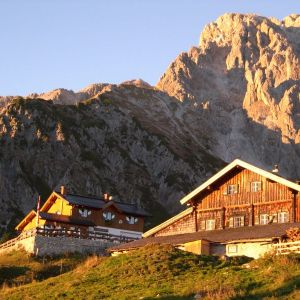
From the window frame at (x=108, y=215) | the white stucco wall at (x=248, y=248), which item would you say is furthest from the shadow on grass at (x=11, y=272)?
the window frame at (x=108, y=215)

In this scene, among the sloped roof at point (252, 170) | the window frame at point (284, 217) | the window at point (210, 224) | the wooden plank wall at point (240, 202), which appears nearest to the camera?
the sloped roof at point (252, 170)

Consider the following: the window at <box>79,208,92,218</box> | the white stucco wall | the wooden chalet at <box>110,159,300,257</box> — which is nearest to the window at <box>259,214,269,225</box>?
the wooden chalet at <box>110,159,300,257</box>

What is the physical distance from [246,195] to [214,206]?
125 inches

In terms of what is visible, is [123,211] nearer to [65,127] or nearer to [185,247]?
[185,247]

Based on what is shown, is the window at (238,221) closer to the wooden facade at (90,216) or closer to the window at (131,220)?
the wooden facade at (90,216)

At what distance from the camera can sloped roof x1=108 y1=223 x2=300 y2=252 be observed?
47.1 m

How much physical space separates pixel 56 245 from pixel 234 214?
71.4 feet

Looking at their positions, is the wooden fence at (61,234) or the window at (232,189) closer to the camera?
the window at (232,189)

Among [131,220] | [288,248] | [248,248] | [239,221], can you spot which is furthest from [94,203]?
[288,248]

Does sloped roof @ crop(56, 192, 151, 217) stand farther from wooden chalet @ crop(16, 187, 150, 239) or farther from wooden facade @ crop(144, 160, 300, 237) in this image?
wooden facade @ crop(144, 160, 300, 237)

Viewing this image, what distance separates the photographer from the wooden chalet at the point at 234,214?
49.0 m

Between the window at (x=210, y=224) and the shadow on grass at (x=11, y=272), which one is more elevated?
the window at (x=210, y=224)

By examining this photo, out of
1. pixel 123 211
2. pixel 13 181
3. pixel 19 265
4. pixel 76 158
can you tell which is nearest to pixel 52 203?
pixel 123 211

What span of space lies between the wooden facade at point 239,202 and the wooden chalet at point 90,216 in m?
27.3
